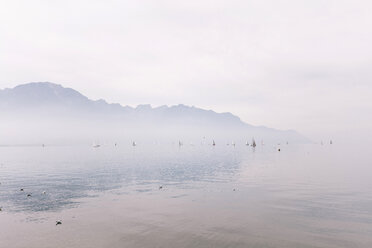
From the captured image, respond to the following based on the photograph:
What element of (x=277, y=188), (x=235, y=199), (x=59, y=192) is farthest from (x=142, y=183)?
(x=277, y=188)

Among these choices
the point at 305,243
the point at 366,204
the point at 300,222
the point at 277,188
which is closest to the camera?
the point at 305,243

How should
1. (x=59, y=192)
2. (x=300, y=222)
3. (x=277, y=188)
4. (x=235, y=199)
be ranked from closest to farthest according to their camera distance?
1. (x=300, y=222)
2. (x=235, y=199)
3. (x=59, y=192)
4. (x=277, y=188)

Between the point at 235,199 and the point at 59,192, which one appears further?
the point at 59,192

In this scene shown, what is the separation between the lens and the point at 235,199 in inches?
1767

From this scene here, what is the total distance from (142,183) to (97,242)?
3667 cm

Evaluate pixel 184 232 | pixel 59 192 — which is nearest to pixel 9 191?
pixel 59 192

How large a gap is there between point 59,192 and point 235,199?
3250 cm

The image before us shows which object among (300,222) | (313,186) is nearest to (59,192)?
(300,222)

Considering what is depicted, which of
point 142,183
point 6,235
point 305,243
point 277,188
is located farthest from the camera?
point 142,183

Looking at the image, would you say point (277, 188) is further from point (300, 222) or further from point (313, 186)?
point (300, 222)

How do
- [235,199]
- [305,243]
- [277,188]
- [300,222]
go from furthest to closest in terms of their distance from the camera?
[277,188] < [235,199] < [300,222] < [305,243]

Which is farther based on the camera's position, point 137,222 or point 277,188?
point 277,188

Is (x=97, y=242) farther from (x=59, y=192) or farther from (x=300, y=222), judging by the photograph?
(x=59, y=192)

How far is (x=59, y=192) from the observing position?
168ft
